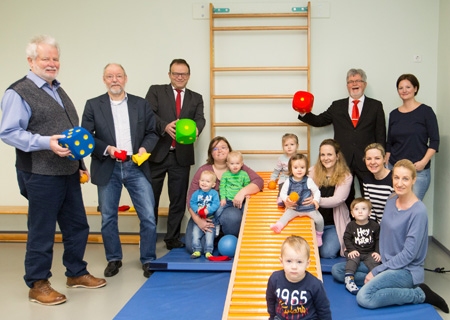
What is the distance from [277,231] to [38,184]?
181 centimetres

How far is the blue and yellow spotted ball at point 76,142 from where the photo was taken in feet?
11.0

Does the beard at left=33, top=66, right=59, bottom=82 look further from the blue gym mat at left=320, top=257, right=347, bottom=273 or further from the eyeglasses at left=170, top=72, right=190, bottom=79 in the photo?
the blue gym mat at left=320, top=257, right=347, bottom=273

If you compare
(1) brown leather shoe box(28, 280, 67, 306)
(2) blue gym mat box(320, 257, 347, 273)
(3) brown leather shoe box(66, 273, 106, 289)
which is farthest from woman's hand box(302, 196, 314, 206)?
(1) brown leather shoe box(28, 280, 67, 306)

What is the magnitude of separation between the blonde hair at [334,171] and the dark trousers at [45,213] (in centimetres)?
197

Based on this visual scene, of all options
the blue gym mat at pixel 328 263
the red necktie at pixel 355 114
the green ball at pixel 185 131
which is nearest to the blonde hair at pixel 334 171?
the red necktie at pixel 355 114

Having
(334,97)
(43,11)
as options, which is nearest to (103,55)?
(43,11)

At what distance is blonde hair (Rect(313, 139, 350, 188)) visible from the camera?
173 inches

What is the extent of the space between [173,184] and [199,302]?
1.58 m

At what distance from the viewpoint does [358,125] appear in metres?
4.77

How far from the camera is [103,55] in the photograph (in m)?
5.39

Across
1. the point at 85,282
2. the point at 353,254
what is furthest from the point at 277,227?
the point at 85,282

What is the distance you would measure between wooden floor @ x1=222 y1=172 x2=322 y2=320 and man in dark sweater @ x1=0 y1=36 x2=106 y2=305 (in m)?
1.25

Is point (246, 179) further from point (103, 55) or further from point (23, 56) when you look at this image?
point (23, 56)

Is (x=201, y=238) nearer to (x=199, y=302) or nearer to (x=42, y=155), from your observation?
(x=199, y=302)
